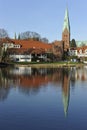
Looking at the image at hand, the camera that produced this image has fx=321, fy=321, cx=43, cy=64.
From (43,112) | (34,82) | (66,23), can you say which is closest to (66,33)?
(66,23)

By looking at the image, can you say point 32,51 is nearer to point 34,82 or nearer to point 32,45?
point 32,45

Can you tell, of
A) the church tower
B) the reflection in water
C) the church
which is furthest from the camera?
the church tower

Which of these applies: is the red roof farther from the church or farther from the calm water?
the calm water

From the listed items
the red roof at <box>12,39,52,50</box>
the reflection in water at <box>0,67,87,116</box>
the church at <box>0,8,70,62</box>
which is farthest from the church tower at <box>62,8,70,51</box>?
the reflection in water at <box>0,67,87,116</box>

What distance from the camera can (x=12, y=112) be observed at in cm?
1828

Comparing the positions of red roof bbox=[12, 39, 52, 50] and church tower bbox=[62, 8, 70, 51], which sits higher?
church tower bbox=[62, 8, 70, 51]

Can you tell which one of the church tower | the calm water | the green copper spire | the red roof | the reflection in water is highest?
the green copper spire

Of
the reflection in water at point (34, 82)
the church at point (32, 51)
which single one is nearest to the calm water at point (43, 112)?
the reflection in water at point (34, 82)

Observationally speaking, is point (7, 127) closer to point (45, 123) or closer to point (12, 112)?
point (45, 123)

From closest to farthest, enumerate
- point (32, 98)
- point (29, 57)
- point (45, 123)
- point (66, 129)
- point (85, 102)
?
point (66, 129)
point (45, 123)
point (85, 102)
point (32, 98)
point (29, 57)

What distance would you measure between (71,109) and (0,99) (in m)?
6.17

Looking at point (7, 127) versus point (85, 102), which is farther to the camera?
point (85, 102)

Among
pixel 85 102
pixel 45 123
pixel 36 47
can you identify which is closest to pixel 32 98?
pixel 85 102

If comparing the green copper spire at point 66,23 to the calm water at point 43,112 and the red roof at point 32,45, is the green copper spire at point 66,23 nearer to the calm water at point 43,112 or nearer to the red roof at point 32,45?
the red roof at point 32,45
